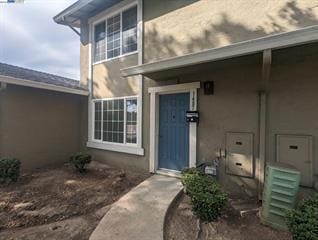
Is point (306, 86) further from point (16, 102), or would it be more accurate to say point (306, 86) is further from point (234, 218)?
point (16, 102)

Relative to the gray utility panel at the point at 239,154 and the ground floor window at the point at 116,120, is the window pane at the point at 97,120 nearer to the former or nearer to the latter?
the ground floor window at the point at 116,120

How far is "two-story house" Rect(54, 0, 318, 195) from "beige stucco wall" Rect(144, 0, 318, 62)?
0.07 feet

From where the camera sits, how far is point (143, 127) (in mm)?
7121

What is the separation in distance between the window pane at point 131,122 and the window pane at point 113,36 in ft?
6.24

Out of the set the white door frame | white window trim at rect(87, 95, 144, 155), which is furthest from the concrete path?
white window trim at rect(87, 95, 144, 155)

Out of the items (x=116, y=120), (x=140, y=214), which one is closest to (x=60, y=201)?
(x=140, y=214)

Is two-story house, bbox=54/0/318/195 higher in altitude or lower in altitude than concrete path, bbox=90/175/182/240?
higher

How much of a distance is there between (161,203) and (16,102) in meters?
6.01

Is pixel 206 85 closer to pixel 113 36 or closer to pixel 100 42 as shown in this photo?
pixel 113 36

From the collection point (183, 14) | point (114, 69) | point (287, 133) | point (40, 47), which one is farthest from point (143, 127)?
point (40, 47)

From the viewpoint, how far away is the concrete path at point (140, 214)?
3.51 metres

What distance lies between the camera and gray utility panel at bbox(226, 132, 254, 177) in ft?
16.6

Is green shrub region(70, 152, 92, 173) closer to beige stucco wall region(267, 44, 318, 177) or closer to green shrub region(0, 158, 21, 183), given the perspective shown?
green shrub region(0, 158, 21, 183)

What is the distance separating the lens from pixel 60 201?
4.99 meters
